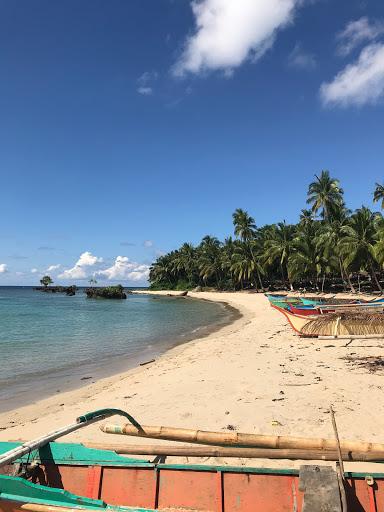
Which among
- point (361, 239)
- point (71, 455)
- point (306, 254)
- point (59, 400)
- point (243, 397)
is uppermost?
point (361, 239)

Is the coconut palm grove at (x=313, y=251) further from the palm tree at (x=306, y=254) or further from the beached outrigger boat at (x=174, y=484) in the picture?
the beached outrigger boat at (x=174, y=484)

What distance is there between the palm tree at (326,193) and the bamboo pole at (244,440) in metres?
46.0

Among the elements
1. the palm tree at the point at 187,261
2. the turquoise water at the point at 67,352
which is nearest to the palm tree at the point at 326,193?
the turquoise water at the point at 67,352

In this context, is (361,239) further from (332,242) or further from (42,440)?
(42,440)

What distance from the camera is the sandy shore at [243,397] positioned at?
6352mm

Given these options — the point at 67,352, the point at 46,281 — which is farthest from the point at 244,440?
the point at 46,281

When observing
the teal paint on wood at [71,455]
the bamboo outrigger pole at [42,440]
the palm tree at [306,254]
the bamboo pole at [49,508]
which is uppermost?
the palm tree at [306,254]

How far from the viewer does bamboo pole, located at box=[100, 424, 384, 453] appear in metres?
4.02

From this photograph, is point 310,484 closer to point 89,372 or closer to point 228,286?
point 89,372

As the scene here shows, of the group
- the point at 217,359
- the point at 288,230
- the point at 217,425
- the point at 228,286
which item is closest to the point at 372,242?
the point at 288,230

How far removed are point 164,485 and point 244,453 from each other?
35.8 inches

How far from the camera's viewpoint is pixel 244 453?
13.3 feet

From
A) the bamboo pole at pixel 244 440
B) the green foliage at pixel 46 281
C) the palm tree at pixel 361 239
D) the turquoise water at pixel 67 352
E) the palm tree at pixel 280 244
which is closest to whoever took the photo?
the bamboo pole at pixel 244 440

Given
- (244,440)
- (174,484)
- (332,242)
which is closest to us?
(174,484)
